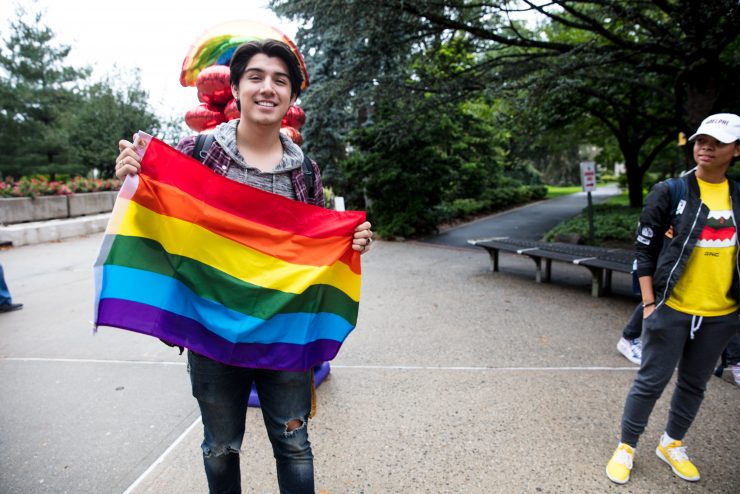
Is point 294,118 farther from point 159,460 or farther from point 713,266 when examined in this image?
point 713,266

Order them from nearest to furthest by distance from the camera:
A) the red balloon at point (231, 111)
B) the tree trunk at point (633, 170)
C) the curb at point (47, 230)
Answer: the red balloon at point (231, 111) → the curb at point (47, 230) → the tree trunk at point (633, 170)

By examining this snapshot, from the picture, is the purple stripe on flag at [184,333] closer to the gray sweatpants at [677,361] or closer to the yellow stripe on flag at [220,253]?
the yellow stripe on flag at [220,253]

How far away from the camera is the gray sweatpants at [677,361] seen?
2.39m

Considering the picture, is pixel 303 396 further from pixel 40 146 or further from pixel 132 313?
pixel 40 146

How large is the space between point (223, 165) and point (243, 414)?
1.02 metres

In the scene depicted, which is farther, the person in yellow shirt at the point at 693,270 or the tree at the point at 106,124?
the tree at the point at 106,124

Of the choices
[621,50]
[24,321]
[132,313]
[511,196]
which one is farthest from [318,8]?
[511,196]

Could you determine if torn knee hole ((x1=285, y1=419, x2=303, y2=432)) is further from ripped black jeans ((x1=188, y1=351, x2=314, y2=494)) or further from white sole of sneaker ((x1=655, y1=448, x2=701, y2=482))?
white sole of sneaker ((x1=655, y1=448, x2=701, y2=482))

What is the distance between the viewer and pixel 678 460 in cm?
260

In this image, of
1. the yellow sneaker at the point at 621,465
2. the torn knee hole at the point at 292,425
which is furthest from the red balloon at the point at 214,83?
the yellow sneaker at the point at 621,465

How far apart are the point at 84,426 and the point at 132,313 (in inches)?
75.5

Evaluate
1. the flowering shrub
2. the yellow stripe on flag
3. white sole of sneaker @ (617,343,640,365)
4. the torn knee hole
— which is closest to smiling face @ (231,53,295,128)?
the yellow stripe on flag

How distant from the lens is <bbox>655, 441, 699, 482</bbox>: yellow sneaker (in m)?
2.54

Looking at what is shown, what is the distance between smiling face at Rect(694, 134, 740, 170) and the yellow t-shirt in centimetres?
13
